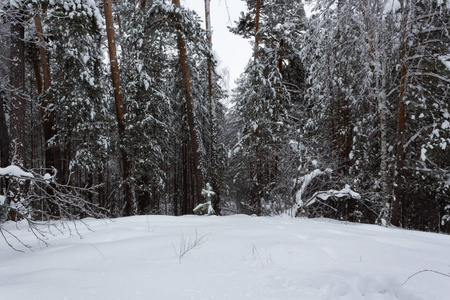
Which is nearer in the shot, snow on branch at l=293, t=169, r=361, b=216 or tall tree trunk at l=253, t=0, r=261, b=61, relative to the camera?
snow on branch at l=293, t=169, r=361, b=216

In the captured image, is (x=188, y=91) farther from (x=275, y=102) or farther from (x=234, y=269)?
(x=234, y=269)

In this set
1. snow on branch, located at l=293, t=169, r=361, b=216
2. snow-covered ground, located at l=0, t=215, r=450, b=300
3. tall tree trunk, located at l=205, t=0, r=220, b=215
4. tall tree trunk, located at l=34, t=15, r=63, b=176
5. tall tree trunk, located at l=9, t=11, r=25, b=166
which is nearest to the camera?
snow-covered ground, located at l=0, t=215, r=450, b=300

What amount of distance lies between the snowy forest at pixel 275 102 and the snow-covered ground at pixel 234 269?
240cm

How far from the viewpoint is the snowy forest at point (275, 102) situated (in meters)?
7.61

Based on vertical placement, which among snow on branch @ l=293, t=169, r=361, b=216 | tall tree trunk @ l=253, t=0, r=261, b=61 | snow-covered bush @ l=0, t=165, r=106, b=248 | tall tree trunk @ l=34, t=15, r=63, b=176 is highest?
tall tree trunk @ l=253, t=0, r=261, b=61

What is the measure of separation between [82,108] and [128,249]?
9847mm

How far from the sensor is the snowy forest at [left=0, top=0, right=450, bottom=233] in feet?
25.0

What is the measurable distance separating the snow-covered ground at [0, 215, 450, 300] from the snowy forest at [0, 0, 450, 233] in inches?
94.4

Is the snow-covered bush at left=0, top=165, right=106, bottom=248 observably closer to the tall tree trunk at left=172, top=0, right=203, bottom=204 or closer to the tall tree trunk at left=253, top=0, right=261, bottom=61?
the tall tree trunk at left=172, top=0, right=203, bottom=204

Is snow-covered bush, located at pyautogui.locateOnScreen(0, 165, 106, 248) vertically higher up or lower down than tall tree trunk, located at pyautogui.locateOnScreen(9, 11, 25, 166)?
lower down

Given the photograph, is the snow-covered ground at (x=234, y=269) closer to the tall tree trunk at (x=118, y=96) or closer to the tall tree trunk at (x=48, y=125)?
the tall tree trunk at (x=118, y=96)

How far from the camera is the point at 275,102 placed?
1366cm

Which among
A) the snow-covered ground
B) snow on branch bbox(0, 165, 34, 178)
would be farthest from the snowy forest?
the snow-covered ground

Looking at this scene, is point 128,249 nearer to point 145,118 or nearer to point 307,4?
point 307,4
